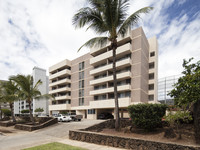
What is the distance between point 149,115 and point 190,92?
2802 mm

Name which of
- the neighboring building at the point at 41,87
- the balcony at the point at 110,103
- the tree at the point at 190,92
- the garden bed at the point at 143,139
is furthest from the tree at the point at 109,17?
the neighboring building at the point at 41,87

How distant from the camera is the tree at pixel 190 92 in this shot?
695cm

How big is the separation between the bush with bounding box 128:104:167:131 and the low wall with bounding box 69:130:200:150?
170cm

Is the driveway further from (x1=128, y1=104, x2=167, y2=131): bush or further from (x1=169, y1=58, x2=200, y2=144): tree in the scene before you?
(x1=169, y1=58, x2=200, y2=144): tree

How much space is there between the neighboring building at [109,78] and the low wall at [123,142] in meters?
16.8

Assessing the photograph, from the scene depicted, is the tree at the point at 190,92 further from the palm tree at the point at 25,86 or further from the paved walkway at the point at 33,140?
the palm tree at the point at 25,86

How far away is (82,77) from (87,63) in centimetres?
442

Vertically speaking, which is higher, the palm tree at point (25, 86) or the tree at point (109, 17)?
the tree at point (109, 17)

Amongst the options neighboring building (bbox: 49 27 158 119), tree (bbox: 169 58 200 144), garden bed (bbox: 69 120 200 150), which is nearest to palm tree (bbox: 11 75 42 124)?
garden bed (bbox: 69 120 200 150)

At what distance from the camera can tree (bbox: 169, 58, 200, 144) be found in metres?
6.95

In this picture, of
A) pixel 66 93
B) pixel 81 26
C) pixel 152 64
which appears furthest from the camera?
pixel 66 93

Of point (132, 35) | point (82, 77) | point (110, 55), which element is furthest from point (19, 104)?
point (132, 35)

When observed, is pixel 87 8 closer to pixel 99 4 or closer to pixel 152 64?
pixel 99 4

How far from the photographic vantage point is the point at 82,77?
1542 inches
